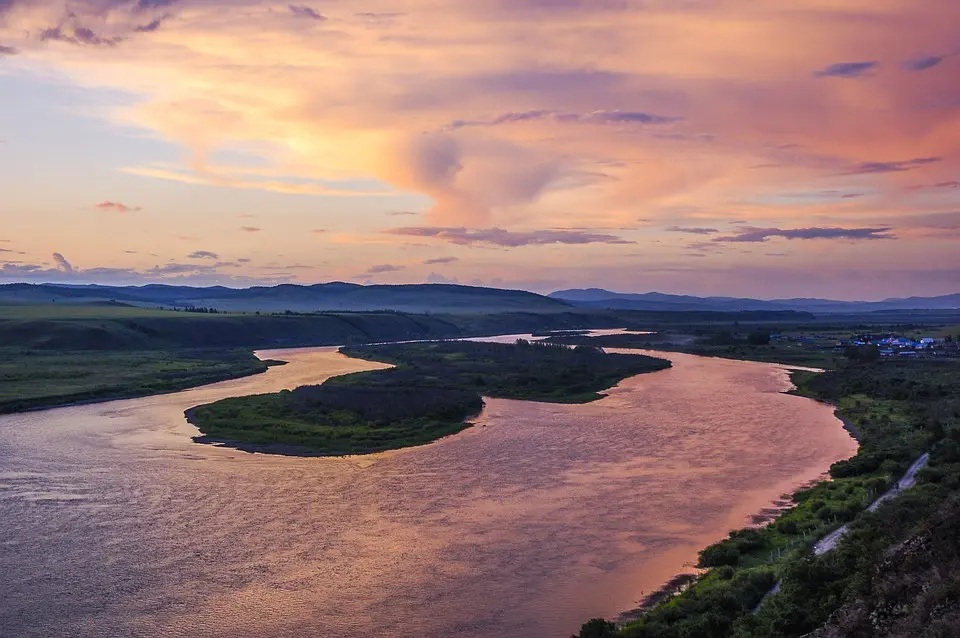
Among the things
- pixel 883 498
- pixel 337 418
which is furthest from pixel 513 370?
pixel 883 498

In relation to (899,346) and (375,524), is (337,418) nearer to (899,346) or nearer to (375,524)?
(375,524)

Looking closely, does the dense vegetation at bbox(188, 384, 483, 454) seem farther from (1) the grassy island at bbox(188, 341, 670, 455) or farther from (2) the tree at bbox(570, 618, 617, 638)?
Result: (2) the tree at bbox(570, 618, 617, 638)

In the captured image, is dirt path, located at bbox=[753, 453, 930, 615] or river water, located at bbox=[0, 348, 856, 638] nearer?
dirt path, located at bbox=[753, 453, 930, 615]

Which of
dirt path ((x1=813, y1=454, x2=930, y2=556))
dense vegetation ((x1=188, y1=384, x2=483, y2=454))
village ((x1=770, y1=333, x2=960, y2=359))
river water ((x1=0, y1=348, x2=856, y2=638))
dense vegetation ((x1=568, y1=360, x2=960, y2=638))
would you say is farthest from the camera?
village ((x1=770, y1=333, x2=960, y2=359))

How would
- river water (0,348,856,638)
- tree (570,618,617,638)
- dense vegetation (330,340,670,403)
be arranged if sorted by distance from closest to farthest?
1. tree (570,618,617,638)
2. river water (0,348,856,638)
3. dense vegetation (330,340,670,403)

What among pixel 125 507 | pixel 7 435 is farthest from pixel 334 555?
pixel 7 435

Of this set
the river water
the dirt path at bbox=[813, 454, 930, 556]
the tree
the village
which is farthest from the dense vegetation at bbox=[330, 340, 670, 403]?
the tree

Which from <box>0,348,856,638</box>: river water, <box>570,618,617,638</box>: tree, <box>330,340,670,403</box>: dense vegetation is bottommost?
<box>0,348,856,638</box>: river water

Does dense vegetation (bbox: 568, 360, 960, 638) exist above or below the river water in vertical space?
above
